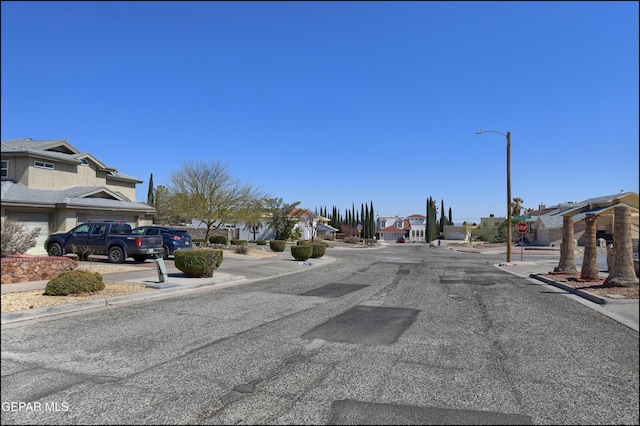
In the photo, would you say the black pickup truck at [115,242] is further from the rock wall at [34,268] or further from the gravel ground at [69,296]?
the rock wall at [34,268]

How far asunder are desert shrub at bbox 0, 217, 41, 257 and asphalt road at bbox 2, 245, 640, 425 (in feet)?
2.64

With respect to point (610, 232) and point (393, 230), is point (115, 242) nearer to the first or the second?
point (610, 232)

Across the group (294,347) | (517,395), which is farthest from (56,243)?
(517,395)

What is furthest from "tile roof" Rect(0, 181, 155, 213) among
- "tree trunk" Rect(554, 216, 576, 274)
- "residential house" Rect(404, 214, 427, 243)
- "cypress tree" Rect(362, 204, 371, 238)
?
"residential house" Rect(404, 214, 427, 243)

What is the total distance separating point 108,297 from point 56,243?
2.88 metres

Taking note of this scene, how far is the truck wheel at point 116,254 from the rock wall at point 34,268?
691 centimetres

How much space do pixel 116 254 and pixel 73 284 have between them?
8.60 m

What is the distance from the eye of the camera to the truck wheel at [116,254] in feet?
53.4

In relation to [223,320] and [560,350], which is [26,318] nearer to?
[223,320]

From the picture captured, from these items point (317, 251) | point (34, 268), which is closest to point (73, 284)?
point (34, 268)

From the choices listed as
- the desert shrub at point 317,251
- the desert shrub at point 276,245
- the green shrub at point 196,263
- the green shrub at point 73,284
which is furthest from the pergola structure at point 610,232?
the desert shrub at point 276,245

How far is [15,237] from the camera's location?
4.64 metres

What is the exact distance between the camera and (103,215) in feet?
49.1

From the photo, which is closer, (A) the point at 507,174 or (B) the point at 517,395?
(B) the point at 517,395
